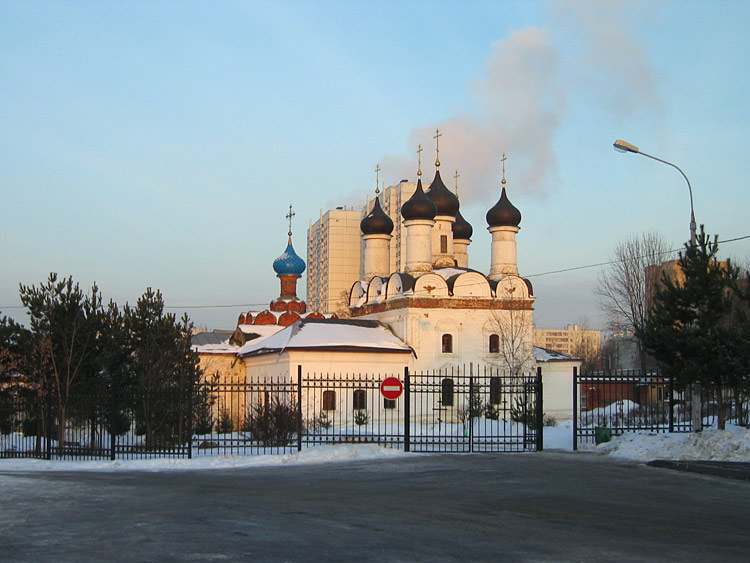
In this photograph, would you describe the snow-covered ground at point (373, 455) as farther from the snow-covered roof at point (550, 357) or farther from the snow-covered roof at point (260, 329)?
the snow-covered roof at point (260, 329)

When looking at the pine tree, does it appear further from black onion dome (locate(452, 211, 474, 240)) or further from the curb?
black onion dome (locate(452, 211, 474, 240))

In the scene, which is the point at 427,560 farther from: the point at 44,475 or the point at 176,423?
the point at 176,423

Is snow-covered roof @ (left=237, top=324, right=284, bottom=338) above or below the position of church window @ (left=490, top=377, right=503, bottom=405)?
above

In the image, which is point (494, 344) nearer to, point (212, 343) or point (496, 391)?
point (496, 391)

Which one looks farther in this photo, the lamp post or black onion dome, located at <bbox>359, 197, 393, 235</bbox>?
black onion dome, located at <bbox>359, 197, 393, 235</bbox>

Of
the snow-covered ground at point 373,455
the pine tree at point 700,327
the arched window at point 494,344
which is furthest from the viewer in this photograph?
the arched window at point 494,344

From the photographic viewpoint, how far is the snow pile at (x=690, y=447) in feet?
56.7

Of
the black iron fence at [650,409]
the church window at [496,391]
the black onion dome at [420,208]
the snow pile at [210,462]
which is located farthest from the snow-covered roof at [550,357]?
the snow pile at [210,462]

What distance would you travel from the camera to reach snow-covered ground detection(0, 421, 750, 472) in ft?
57.4

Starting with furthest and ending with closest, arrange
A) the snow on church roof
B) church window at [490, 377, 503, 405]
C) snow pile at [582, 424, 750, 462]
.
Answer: the snow on church roof
church window at [490, 377, 503, 405]
snow pile at [582, 424, 750, 462]

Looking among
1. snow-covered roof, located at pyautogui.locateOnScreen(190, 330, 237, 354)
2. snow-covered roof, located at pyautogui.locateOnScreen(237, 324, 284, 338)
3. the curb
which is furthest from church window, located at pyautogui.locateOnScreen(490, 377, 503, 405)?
snow-covered roof, located at pyautogui.locateOnScreen(190, 330, 237, 354)

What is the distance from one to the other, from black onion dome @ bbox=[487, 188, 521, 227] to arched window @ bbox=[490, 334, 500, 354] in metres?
5.82

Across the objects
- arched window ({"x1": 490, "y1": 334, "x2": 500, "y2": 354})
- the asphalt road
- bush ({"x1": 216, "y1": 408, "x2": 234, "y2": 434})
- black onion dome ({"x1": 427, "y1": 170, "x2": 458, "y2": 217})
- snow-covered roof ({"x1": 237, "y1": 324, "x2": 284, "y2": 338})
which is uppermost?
black onion dome ({"x1": 427, "y1": 170, "x2": 458, "y2": 217})

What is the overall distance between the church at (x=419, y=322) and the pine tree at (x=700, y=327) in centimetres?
1980
